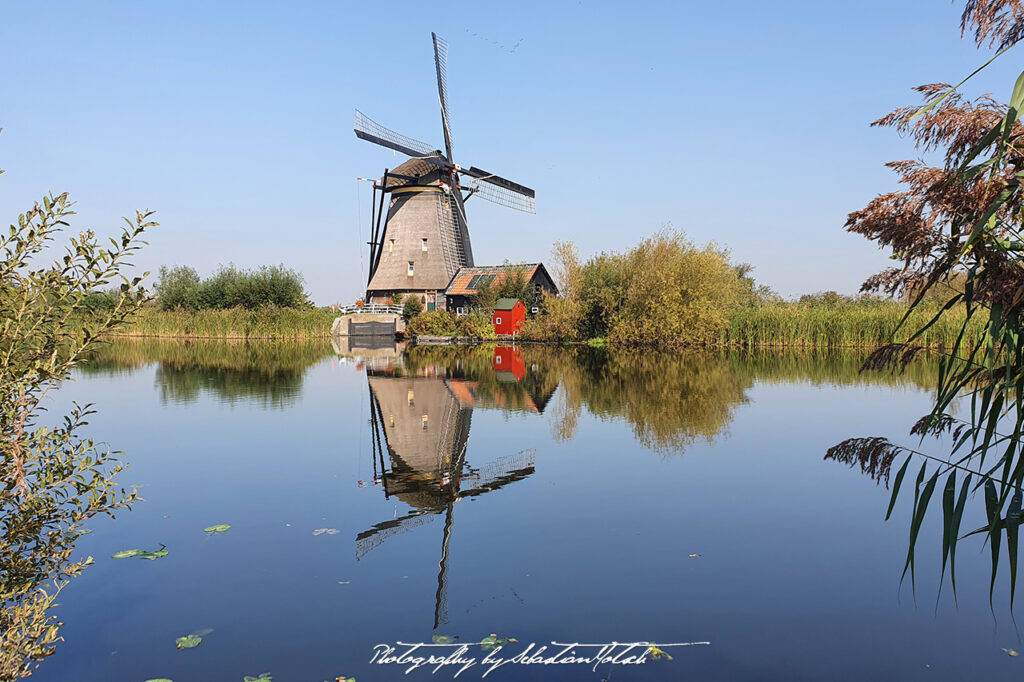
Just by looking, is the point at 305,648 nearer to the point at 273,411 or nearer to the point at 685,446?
the point at 685,446

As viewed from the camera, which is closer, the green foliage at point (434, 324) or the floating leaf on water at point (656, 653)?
the floating leaf on water at point (656, 653)

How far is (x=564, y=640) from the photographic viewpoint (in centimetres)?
405

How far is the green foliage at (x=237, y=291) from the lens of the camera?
48.7 metres

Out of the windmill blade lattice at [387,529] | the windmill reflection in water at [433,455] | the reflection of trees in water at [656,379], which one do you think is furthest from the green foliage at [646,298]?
the windmill blade lattice at [387,529]

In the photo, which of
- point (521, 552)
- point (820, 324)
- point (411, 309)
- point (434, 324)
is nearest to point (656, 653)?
point (521, 552)

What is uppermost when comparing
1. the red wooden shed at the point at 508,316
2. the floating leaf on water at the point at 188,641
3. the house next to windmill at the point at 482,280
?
the house next to windmill at the point at 482,280

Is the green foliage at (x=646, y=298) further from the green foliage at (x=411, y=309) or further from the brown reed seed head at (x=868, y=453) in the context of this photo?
the brown reed seed head at (x=868, y=453)

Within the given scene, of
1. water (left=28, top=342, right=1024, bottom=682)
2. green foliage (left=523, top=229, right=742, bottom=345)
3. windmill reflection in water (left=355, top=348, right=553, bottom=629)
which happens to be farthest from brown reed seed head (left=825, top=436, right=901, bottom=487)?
green foliage (left=523, top=229, right=742, bottom=345)

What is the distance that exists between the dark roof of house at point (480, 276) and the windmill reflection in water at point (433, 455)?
80.7 ft

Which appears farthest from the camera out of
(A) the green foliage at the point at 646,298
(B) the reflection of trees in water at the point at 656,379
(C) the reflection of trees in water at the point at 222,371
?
(A) the green foliage at the point at 646,298

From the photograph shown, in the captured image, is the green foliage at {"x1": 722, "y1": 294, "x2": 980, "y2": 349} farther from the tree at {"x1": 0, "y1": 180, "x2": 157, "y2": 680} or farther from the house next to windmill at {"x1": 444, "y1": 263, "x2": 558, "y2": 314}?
the tree at {"x1": 0, "y1": 180, "x2": 157, "y2": 680}

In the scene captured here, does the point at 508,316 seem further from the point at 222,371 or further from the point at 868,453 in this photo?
the point at 868,453

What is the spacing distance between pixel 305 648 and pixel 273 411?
10.2 m

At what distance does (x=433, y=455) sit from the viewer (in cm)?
942
